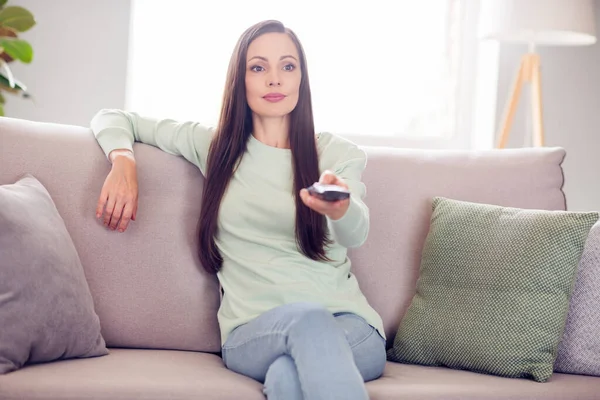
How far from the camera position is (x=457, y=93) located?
12.4 feet

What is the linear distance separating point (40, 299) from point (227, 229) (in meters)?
0.46

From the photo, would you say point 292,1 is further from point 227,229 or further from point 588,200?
point 227,229

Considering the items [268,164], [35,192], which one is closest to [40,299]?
[35,192]

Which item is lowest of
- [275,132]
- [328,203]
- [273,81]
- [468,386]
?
[468,386]

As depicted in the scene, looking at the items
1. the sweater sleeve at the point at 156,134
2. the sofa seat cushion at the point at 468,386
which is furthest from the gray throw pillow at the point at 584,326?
the sweater sleeve at the point at 156,134

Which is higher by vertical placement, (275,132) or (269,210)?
(275,132)

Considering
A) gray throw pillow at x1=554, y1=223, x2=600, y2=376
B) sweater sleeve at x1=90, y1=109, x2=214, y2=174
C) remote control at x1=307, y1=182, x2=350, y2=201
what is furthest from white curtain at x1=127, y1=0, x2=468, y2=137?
remote control at x1=307, y1=182, x2=350, y2=201

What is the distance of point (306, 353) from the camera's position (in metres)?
1.51

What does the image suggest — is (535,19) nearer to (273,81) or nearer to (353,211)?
(273,81)

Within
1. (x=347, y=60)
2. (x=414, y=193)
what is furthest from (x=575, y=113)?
(x=414, y=193)

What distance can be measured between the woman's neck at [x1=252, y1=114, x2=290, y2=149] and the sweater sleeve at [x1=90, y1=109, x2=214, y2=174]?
12 centimetres

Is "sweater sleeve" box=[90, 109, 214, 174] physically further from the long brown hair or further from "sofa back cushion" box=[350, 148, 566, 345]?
"sofa back cushion" box=[350, 148, 566, 345]

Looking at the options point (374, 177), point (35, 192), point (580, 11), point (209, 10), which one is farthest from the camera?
point (209, 10)

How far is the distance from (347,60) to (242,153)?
1.85m
